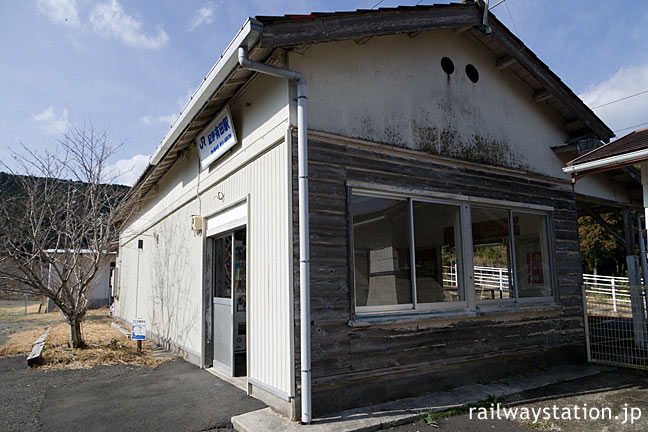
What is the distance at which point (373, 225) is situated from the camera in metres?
5.25

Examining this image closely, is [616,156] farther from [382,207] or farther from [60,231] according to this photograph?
[60,231]

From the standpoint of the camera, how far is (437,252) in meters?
5.94

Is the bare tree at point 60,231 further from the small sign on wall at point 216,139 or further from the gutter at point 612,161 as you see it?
the gutter at point 612,161

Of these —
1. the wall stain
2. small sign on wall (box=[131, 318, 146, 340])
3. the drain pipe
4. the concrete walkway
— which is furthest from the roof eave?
the concrete walkway

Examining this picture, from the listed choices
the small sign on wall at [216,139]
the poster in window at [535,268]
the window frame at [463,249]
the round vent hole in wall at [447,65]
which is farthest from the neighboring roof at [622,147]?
the small sign on wall at [216,139]

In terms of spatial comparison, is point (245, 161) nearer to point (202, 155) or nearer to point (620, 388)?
point (202, 155)

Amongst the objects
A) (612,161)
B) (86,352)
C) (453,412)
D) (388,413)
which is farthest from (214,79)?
(86,352)

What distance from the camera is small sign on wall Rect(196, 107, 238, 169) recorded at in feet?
19.7

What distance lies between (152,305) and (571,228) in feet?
30.2

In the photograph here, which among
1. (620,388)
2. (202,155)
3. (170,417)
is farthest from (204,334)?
(620,388)

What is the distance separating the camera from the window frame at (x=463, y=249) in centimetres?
505

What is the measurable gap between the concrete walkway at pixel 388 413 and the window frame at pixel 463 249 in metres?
1.02

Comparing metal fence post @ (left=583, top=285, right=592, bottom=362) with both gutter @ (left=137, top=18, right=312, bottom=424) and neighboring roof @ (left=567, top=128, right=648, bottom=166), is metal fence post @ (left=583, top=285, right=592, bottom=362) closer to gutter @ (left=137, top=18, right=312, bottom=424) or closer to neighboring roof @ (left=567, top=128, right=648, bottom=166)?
neighboring roof @ (left=567, top=128, right=648, bottom=166)

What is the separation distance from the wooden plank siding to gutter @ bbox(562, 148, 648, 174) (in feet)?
4.19
